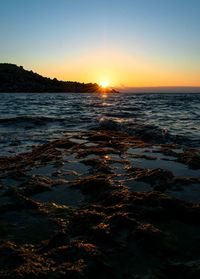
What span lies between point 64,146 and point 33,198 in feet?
22.3

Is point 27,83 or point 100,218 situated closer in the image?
point 100,218

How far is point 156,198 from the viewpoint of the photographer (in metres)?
7.64

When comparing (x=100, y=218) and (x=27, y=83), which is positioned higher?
(x=100, y=218)

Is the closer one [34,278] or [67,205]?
[34,278]

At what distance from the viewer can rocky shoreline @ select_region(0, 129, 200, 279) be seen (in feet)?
16.7

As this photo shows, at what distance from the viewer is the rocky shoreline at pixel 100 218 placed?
5.09 meters

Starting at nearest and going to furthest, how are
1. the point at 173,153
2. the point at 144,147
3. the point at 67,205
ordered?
the point at 67,205
the point at 173,153
the point at 144,147

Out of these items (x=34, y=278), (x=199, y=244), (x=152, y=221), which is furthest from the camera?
(x=152, y=221)

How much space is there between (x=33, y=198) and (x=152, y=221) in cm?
292

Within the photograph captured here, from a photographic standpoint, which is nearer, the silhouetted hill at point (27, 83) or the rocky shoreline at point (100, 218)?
the rocky shoreline at point (100, 218)

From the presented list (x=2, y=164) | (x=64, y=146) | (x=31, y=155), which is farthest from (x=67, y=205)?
(x=64, y=146)

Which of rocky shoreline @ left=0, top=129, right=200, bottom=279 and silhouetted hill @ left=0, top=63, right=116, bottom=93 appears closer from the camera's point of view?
rocky shoreline @ left=0, top=129, right=200, bottom=279

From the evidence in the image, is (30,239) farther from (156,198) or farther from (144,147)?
(144,147)

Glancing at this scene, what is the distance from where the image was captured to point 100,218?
22.0 feet
